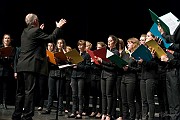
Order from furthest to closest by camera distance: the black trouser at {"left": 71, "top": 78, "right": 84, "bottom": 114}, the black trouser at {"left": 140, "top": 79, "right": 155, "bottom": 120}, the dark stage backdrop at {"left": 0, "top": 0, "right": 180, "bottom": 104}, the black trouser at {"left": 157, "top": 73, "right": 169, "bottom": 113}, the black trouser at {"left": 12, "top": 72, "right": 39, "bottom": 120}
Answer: the dark stage backdrop at {"left": 0, "top": 0, "right": 180, "bottom": 104} → the black trouser at {"left": 71, "top": 78, "right": 84, "bottom": 114} → the black trouser at {"left": 157, "top": 73, "right": 169, "bottom": 113} → the black trouser at {"left": 140, "top": 79, "right": 155, "bottom": 120} → the black trouser at {"left": 12, "top": 72, "right": 39, "bottom": 120}

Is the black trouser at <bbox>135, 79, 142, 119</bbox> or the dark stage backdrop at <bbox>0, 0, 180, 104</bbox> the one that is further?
the dark stage backdrop at <bbox>0, 0, 180, 104</bbox>

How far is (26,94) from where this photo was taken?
424cm

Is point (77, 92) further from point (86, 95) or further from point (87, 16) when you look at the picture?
point (87, 16)

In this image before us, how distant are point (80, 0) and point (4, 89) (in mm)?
3386

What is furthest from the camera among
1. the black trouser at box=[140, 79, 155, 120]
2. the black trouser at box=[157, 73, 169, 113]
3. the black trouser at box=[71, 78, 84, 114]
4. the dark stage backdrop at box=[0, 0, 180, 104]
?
the dark stage backdrop at box=[0, 0, 180, 104]

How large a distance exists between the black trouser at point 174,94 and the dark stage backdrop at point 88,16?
3.18 m

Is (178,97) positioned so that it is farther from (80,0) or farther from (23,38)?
(80,0)

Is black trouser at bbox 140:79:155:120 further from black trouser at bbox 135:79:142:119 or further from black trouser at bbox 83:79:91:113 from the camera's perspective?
black trouser at bbox 83:79:91:113

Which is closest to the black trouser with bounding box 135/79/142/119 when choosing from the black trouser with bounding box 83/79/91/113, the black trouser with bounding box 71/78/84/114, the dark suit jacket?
the black trouser with bounding box 71/78/84/114

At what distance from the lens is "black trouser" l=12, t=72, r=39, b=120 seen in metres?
4.20

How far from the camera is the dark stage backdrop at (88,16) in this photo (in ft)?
25.8

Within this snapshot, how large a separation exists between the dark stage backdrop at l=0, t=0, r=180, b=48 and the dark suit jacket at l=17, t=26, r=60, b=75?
3.90 m

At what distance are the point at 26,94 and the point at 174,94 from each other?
6.69ft

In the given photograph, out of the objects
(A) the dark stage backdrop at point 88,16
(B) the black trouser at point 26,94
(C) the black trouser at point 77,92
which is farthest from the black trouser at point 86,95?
(A) the dark stage backdrop at point 88,16
